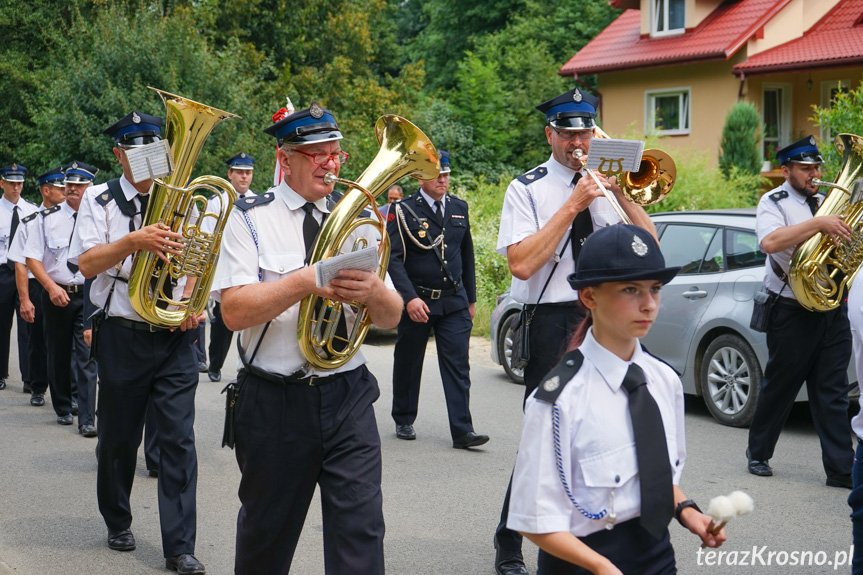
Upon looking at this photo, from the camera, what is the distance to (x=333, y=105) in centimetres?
2967

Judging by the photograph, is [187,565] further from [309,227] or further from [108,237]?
[309,227]

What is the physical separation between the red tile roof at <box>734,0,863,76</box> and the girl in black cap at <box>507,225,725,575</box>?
24705 millimetres

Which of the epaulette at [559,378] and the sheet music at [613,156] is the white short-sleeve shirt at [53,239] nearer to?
the sheet music at [613,156]

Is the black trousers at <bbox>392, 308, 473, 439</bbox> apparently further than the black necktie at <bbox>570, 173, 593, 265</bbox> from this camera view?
Yes

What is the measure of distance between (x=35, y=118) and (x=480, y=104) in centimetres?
1394

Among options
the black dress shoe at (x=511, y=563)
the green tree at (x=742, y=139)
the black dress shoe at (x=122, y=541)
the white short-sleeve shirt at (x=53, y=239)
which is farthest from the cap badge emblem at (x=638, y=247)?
the green tree at (x=742, y=139)

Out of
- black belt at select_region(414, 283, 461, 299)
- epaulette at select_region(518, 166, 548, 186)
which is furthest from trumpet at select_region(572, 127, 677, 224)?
black belt at select_region(414, 283, 461, 299)

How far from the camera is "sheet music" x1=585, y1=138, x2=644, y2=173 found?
441 centimetres

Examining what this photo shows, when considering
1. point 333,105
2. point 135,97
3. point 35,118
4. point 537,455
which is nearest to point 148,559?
point 537,455

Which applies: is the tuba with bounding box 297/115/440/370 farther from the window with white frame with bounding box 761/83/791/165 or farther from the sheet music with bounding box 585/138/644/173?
the window with white frame with bounding box 761/83/791/165

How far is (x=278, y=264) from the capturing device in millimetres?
3850

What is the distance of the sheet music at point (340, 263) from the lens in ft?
11.4

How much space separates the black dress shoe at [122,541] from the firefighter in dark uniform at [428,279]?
2.95 metres

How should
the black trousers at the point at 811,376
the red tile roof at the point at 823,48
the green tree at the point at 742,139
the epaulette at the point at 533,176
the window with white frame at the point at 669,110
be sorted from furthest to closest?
the window with white frame at the point at 669,110
the red tile roof at the point at 823,48
the green tree at the point at 742,139
the black trousers at the point at 811,376
the epaulette at the point at 533,176
